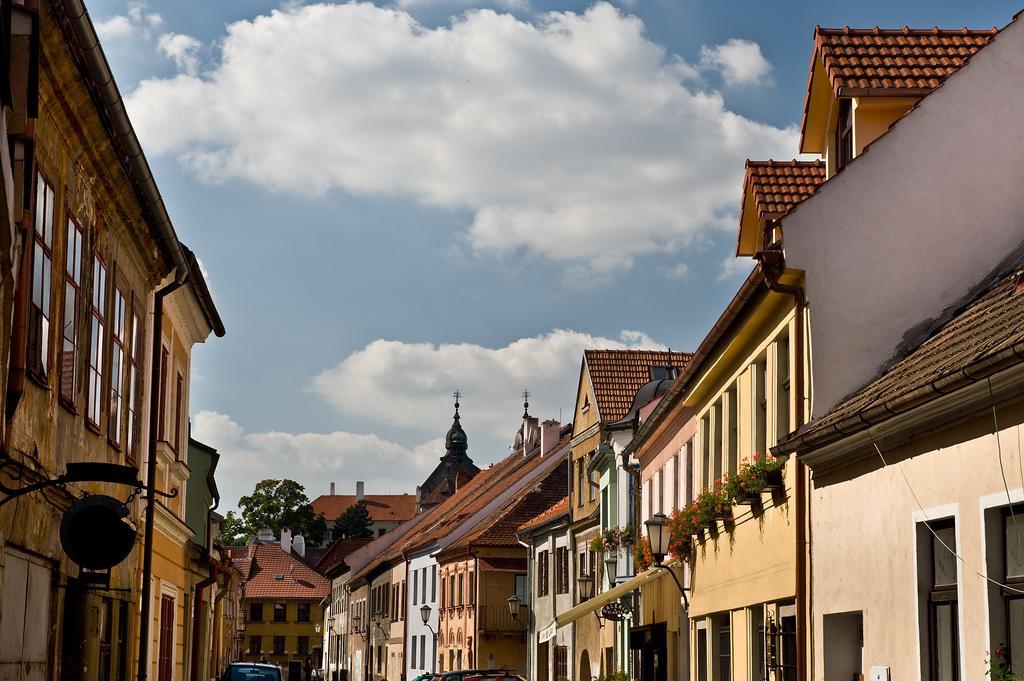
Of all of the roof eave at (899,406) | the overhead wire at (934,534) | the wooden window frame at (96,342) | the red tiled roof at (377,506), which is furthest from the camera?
the red tiled roof at (377,506)

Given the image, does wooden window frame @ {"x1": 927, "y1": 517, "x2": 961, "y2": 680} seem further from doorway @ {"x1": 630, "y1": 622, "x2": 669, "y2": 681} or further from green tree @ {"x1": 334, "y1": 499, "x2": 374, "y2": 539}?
green tree @ {"x1": 334, "y1": 499, "x2": 374, "y2": 539}

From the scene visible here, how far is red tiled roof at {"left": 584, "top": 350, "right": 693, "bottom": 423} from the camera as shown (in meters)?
38.2

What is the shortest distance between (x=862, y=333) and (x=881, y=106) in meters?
2.80

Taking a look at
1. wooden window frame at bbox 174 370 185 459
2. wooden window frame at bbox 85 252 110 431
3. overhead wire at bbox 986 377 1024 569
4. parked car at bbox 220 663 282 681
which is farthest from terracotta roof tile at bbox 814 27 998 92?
parked car at bbox 220 663 282 681

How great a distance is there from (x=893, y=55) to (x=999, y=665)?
8.54 m

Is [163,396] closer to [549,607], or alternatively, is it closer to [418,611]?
[549,607]

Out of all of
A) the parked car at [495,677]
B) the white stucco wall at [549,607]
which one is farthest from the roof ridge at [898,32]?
the white stucco wall at [549,607]

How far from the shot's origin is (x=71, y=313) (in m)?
13.4

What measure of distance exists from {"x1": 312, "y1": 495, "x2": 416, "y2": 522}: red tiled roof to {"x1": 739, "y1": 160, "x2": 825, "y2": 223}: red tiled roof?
17044 centimetres

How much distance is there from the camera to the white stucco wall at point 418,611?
5984cm

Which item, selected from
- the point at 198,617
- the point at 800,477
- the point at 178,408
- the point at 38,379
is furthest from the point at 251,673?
the point at 38,379

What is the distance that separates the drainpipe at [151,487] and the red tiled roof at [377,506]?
168 m

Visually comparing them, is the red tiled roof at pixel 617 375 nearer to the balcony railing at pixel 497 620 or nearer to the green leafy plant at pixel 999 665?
the balcony railing at pixel 497 620

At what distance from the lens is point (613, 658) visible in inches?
1358
